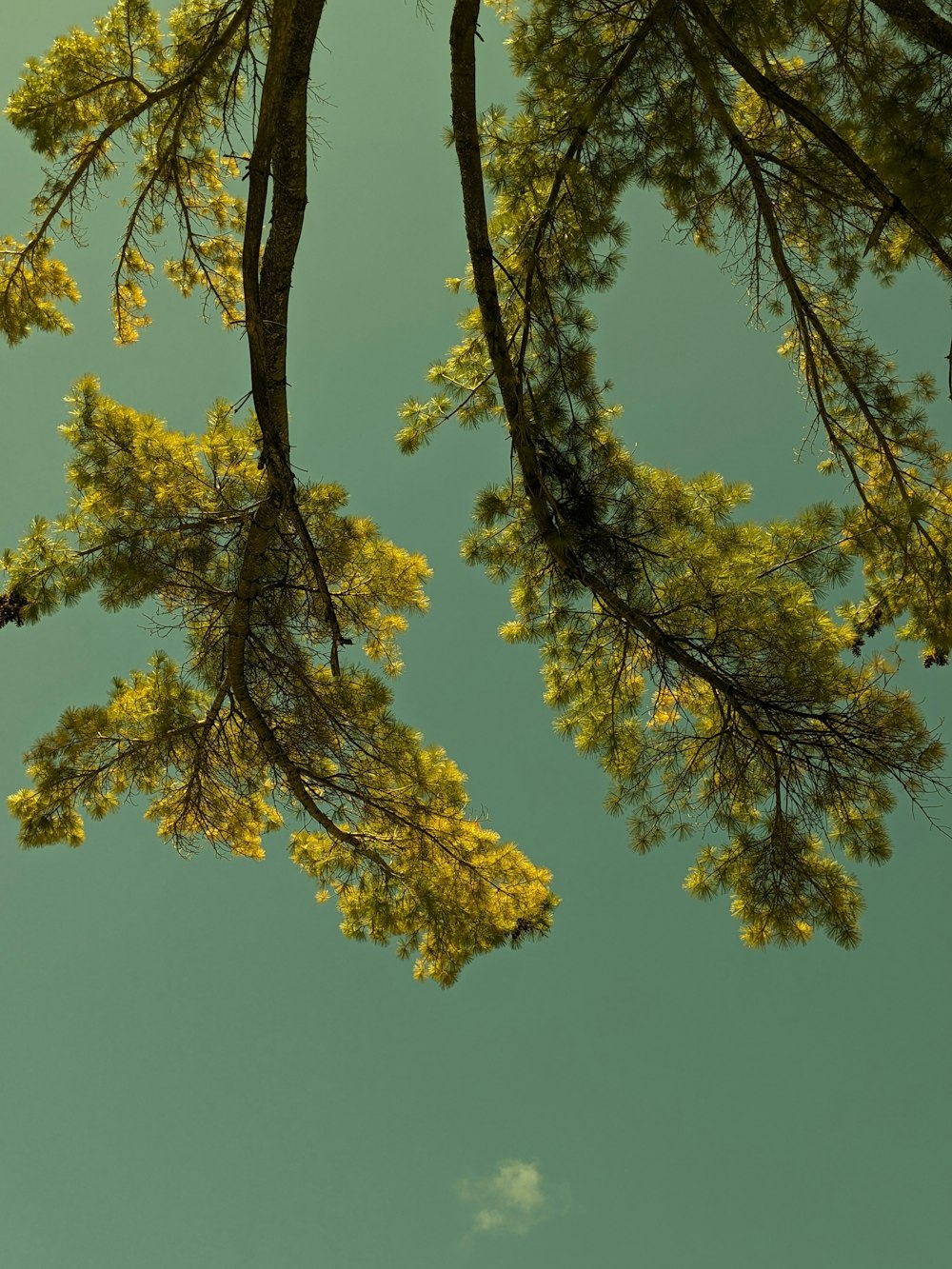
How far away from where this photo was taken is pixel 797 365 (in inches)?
205

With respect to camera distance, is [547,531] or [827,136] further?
[547,531]

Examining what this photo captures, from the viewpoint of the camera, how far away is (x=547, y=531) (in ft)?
14.5

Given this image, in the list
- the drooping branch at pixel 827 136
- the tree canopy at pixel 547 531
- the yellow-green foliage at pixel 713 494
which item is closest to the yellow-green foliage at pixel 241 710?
the tree canopy at pixel 547 531

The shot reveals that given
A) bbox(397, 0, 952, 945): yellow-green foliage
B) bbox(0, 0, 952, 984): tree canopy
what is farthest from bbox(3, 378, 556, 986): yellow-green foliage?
bbox(397, 0, 952, 945): yellow-green foliage

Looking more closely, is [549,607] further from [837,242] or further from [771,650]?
[837,242]

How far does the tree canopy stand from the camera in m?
4.01

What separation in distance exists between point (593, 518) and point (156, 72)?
13.2ft

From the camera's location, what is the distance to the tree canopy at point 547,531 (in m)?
4.01

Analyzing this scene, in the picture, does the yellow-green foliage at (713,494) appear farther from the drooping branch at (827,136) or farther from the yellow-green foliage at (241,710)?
the yellow-green foliage at (241,710)

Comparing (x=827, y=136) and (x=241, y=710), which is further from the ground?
(x=827, y=136)

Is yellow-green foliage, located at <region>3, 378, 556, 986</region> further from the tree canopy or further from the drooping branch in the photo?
the drooping branch

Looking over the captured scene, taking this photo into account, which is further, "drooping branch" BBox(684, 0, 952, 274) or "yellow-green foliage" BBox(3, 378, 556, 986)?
"yellow-green foliage" BBox(3, 378, 556, 986)

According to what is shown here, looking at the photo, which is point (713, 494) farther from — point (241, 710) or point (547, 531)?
point (241, 710)

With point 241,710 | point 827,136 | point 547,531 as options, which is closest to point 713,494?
point 547,531
